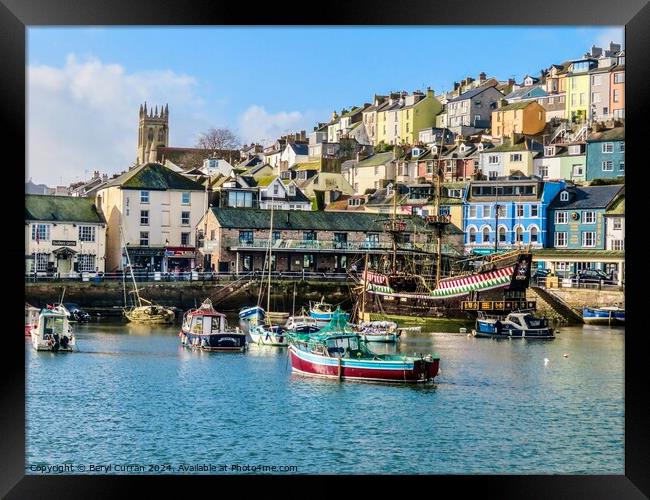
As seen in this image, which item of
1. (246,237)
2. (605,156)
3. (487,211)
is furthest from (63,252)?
(605,156)

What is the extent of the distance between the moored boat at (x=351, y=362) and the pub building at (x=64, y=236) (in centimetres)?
389

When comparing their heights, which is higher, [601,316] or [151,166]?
[151,166]

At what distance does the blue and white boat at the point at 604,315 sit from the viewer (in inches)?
776

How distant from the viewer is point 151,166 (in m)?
17.4

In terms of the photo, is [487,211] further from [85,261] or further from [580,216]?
[85,261]

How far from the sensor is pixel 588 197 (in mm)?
17750

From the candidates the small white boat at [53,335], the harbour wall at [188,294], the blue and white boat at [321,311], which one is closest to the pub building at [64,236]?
the harbour wall at [188,294]

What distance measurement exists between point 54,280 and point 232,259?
2978 millimetres

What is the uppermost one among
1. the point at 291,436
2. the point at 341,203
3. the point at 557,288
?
the point at 341,203

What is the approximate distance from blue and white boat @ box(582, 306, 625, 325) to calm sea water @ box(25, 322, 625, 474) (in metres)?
1.08

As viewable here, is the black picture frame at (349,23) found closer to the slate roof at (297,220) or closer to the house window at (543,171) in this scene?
the slate roof at (297,220)
